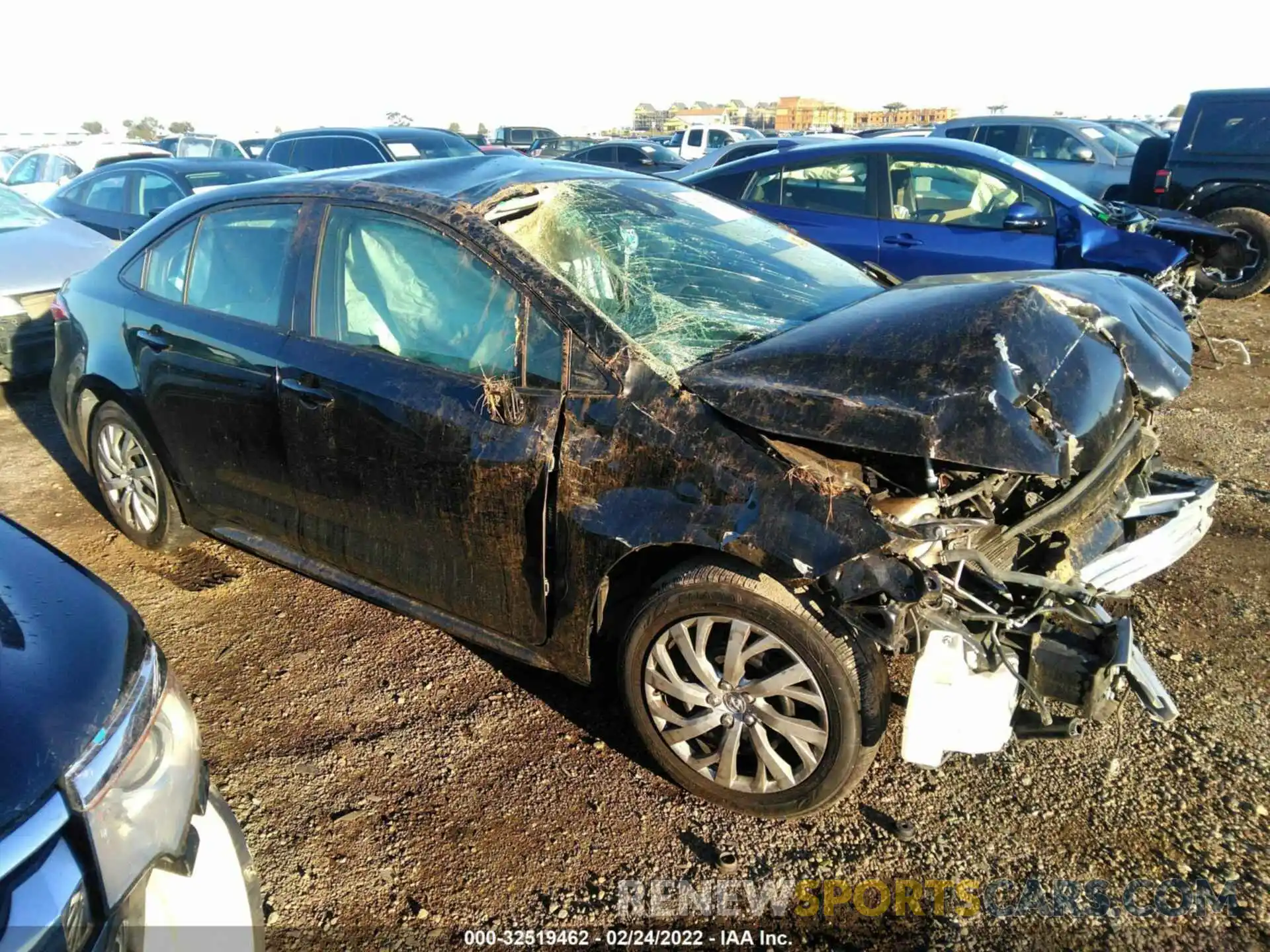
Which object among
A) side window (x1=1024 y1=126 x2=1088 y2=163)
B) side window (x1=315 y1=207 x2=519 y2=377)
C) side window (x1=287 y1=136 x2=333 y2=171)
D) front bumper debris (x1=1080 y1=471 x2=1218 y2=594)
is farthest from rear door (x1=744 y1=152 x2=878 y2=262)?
side window (x1=287 y1=136 x2=333 y2=171)

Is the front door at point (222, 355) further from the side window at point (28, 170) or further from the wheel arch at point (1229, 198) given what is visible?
the side window at point (28, 170)

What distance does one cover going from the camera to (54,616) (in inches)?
71.2

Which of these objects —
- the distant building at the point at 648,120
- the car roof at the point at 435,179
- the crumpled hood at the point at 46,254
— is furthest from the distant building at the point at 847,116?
the car roof at the point at 435,179

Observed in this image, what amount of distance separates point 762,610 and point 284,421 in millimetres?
1834

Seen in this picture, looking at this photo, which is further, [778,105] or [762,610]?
[778,105]

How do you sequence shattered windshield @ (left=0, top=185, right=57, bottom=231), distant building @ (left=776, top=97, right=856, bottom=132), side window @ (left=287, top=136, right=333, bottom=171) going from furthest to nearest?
distant building @ (left=776, top=97, right=856, bottom=132) → side window @ (left=287, top=136, right=333, bottom=171) → shattered windshield @ (left=0, top=185, right=57, bottom=231)

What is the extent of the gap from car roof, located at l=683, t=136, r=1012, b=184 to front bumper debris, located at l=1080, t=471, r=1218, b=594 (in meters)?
3.84

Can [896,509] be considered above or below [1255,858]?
above

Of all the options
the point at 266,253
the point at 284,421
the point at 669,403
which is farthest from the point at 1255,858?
the point at 266,253

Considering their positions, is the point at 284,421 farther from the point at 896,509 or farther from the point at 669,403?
the point at 896,509

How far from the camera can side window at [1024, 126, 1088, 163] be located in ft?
37.9

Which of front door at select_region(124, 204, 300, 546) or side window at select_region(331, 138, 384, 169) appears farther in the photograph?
side window at select_region(331, 138, 384, 169)

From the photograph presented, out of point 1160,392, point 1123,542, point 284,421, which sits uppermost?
point 1160,392

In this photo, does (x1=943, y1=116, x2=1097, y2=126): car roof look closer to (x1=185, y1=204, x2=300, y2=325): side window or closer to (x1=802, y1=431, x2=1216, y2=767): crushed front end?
(x1=802, y1=431, x2=1216, y2=767): crushed front end
